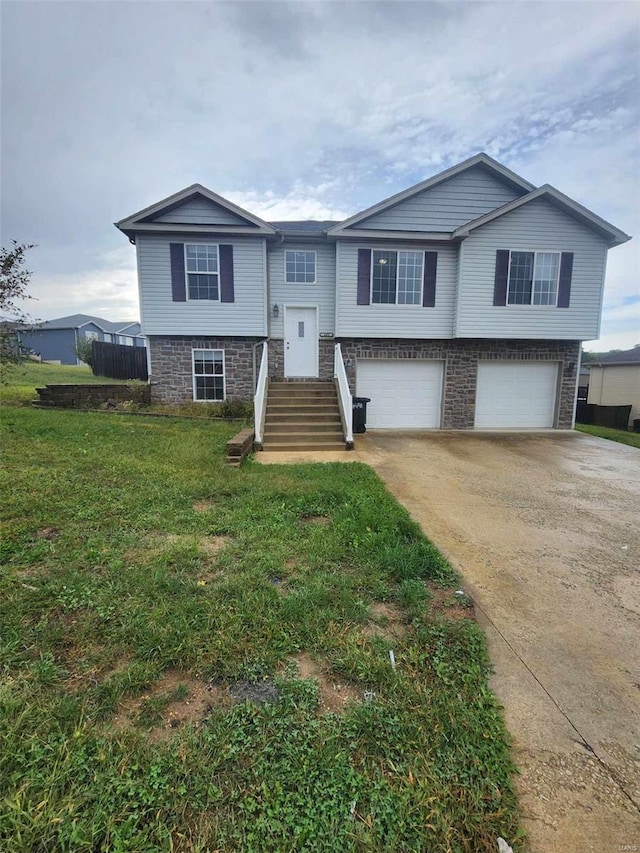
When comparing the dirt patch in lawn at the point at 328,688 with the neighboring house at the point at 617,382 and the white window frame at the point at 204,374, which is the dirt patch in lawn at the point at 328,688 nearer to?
the white window frame at the point at 204,374

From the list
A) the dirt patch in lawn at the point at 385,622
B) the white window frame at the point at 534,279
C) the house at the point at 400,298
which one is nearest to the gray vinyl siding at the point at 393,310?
the house at the point at 400,298

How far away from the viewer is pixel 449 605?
9.66 feet

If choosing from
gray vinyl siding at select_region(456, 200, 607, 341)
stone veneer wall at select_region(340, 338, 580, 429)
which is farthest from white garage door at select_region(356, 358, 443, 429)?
gray vinyl siding at select_region(456, 200, 607, 341)

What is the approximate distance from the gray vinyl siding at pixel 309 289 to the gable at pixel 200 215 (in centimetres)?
138

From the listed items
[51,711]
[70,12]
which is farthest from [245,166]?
[51,711]

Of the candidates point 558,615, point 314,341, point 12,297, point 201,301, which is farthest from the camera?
point 314,341

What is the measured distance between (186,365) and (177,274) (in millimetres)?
2515

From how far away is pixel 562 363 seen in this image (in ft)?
38.8

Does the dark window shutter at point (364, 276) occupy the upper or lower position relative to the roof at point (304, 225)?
lower

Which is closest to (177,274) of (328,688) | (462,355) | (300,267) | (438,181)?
(300,267)

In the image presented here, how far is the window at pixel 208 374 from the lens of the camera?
11586 mm

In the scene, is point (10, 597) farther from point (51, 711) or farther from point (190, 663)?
point (190, 663)

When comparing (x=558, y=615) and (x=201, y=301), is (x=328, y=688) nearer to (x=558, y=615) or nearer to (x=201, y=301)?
(x=558, y=615)

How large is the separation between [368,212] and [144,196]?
7.99 m
